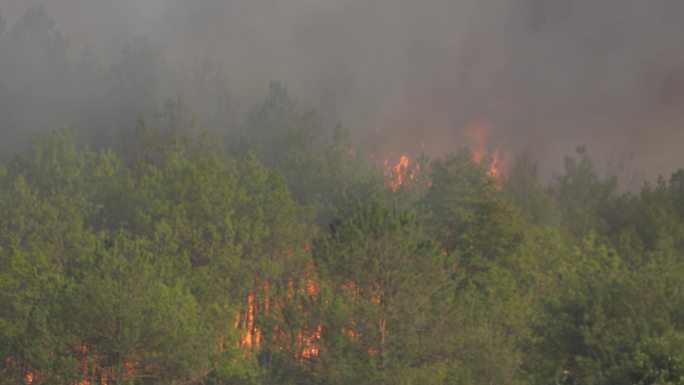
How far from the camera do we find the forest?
4088 centimetres

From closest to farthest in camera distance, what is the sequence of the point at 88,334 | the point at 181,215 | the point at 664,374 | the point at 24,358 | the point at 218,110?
1. the point at 664,374
2. the point at 88,334
3. the point at 24,358
4. the point at 181,215
5. the point at 218,110

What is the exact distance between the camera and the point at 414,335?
147 ft

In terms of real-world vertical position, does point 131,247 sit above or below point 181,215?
below

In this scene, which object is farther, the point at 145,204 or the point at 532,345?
the point at 145,204

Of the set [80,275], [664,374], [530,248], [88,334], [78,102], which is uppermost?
[78,102]

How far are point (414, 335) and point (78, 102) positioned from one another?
11048cm

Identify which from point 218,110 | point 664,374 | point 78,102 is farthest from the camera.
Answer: point 218,110

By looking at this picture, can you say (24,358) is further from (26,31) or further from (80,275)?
(26,31)

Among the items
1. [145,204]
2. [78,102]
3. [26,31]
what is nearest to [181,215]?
[145,204]

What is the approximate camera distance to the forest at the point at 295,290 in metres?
40.9

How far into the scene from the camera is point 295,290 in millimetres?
45906

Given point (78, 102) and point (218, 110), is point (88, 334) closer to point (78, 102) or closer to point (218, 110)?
point (78, 102)

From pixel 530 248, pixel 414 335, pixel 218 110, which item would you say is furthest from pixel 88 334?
pixel 218 110

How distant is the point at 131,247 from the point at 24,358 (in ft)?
26.7
